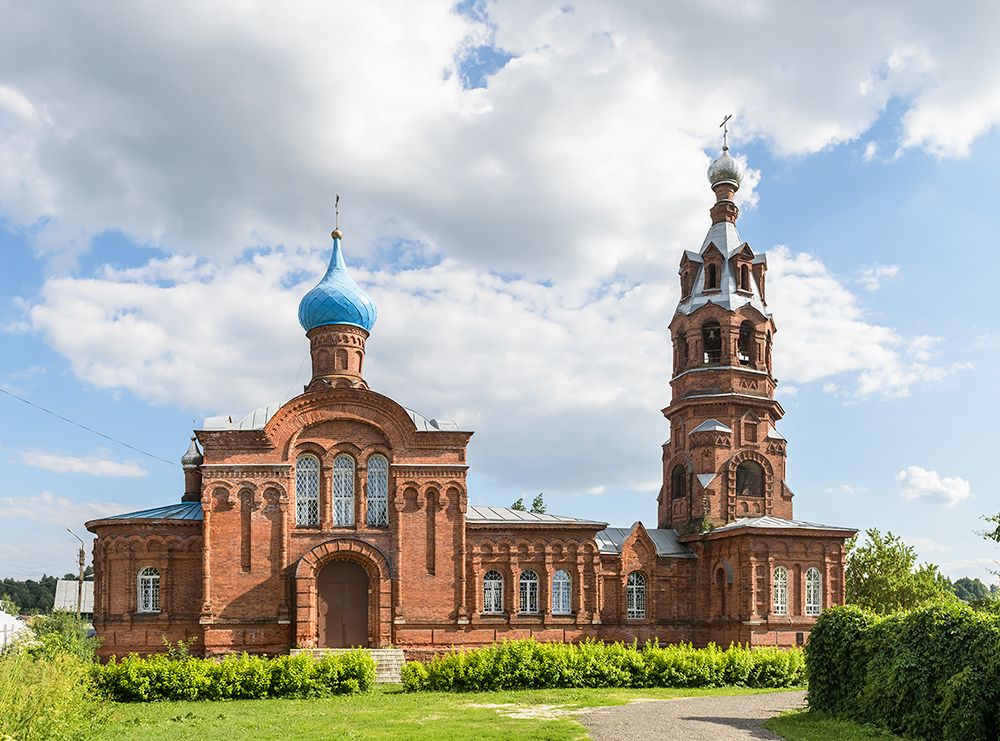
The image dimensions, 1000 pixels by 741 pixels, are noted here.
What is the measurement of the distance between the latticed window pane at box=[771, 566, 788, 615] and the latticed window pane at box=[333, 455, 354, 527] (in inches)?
506

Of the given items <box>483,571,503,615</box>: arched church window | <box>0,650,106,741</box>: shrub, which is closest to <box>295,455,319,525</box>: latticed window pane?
<box>483,571,503,615</box>: arched church window

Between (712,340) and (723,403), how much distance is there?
96.4 inches

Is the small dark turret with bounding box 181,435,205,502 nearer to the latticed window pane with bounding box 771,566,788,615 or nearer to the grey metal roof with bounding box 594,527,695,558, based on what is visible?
the grey metal roof with bounding box 594,527,695,558

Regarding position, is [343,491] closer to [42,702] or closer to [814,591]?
[814,591]

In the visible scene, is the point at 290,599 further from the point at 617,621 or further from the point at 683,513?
the point at 683,513

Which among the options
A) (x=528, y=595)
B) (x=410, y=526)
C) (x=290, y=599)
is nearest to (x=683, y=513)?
(x=528, y=595)

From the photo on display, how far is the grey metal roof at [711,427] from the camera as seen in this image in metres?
33.2

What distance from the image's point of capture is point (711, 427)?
3319 centimetres

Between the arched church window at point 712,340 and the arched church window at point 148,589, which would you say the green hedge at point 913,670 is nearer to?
the arched church window at point 712,340

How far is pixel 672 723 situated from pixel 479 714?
3.60 metres

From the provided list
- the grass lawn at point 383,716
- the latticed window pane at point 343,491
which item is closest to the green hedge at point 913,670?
the grass lawn at point 383,716

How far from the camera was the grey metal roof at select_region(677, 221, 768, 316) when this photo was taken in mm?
34375

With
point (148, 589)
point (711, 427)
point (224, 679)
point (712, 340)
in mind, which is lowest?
point (224, 679)

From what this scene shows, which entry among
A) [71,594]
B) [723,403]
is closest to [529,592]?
[723,403]
